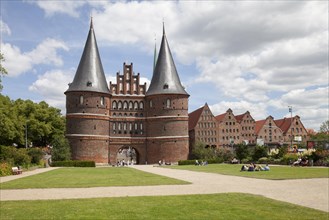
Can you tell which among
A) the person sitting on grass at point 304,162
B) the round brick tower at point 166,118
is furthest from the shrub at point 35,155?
the person sitting on grass at point 304,162

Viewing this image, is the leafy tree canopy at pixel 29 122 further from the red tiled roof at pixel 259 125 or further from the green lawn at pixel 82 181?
the red tiled roof at pixel 259 125

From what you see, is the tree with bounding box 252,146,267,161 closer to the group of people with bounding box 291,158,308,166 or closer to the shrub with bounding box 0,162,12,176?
the group of people with bounding box 291,158,308,166

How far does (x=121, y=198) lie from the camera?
15289 millimetres

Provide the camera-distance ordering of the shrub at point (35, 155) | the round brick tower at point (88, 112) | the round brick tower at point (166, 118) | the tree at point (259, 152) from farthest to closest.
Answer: the round brick tower at point (166, 118)
the round brick tower at point (88, 112)
the tree at point (259, 152)
the shrub at point (35, 155)

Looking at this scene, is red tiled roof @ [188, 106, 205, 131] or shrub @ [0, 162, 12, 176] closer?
shrub @ [0, 162, 12, 176]

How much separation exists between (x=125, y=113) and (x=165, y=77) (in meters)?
9.59

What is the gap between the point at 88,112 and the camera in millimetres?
63500

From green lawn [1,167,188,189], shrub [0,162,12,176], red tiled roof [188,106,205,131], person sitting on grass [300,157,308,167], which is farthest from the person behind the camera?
red tiled roof [188,106,205,131]

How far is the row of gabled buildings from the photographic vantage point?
90562 mm

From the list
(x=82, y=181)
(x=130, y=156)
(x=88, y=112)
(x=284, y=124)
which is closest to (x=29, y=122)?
(x=88, y=112)

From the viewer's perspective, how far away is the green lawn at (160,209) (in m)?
11.4

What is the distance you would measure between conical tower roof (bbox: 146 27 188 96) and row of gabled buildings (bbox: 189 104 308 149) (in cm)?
1932

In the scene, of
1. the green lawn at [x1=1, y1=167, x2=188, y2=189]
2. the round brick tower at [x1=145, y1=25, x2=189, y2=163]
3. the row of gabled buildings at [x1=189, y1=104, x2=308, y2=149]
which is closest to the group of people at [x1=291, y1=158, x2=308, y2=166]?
the green lawn at [x1=1, y1=167, x2=188, y2=189]

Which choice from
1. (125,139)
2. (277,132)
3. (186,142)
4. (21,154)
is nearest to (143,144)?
(125,139)
